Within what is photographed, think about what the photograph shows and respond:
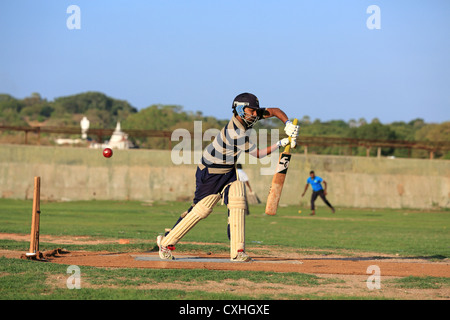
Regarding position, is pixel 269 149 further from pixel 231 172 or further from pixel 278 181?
pixel 231 172

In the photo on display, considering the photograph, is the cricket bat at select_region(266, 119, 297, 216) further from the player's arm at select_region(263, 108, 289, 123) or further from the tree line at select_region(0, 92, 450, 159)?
the tree line at select_region(0, 92, 450, 159)

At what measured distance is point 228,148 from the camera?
35.0ft

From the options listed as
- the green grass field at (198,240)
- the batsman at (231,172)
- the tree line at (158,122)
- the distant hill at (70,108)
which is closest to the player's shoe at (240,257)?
the batsman at (231,172)

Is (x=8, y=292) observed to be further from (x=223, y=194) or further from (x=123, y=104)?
(x=123, y=104)

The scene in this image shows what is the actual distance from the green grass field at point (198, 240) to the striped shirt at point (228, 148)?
1845 millimetres

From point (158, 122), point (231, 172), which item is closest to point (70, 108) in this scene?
point (158, 122)

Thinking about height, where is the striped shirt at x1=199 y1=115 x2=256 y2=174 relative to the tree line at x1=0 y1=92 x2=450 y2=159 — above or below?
below

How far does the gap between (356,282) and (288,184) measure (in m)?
26.4

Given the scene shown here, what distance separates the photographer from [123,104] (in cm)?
14725

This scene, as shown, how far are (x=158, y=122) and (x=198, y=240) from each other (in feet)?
241

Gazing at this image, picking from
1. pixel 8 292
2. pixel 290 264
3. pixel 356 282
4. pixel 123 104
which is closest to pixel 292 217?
pixel 290 264

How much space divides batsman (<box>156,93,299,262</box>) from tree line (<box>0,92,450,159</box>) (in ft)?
112

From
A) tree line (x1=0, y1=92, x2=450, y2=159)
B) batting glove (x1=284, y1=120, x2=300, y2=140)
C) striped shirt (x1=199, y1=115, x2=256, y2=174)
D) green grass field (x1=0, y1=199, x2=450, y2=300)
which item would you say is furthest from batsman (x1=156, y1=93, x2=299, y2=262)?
tree line (x1=0, y1=92, x2=450, y2=159)

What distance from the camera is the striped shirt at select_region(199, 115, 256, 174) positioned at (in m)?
10.6
